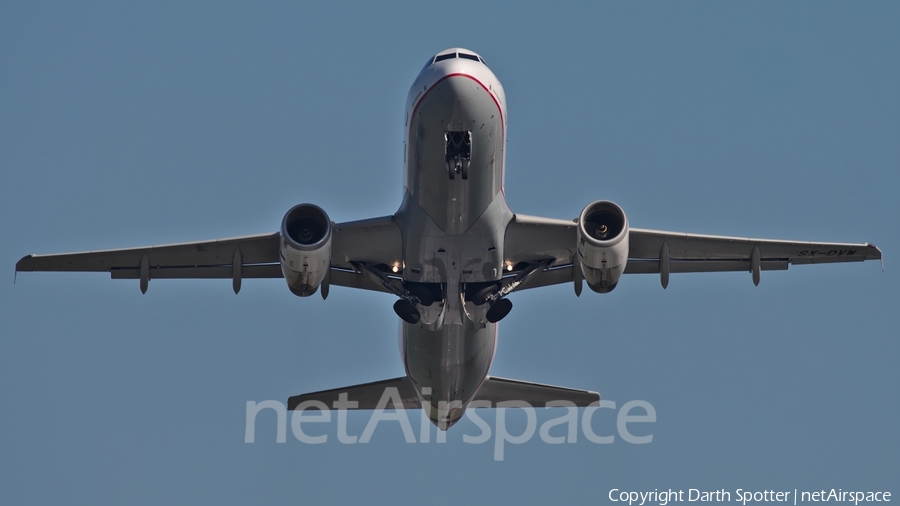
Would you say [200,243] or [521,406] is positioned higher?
[200,243]

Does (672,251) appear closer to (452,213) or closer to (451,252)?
(451,252)

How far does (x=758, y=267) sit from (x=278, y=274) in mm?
12620

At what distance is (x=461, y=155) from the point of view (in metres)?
27.7

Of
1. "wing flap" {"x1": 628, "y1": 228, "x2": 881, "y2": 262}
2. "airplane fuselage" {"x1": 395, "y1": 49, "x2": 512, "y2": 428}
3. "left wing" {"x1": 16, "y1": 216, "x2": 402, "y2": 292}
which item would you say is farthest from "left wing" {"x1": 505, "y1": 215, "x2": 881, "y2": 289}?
"left wing" {"x1": 16, "y1": 216, "x2": 402, "y2": 292}

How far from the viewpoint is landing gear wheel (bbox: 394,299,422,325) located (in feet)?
99.7

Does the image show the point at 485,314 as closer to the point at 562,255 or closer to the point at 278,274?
the point at 562,255

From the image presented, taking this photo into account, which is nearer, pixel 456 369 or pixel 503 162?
pixel 503 162

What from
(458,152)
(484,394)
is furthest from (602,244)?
(484,394)

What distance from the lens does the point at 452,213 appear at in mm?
28656

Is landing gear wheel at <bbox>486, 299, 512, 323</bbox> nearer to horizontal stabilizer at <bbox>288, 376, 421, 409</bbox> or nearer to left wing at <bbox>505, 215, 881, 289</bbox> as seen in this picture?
left wing at <bbox>505, 215, 881, 289</bbox>

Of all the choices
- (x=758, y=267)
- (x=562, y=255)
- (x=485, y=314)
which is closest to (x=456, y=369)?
(x=485, y=314)

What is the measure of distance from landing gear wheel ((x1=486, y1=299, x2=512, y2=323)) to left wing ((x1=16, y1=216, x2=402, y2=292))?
9.08 feet

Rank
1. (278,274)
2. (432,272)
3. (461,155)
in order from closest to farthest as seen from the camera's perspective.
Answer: (461,155)
(432,272)
(278,274)

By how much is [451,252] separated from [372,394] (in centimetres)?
735
